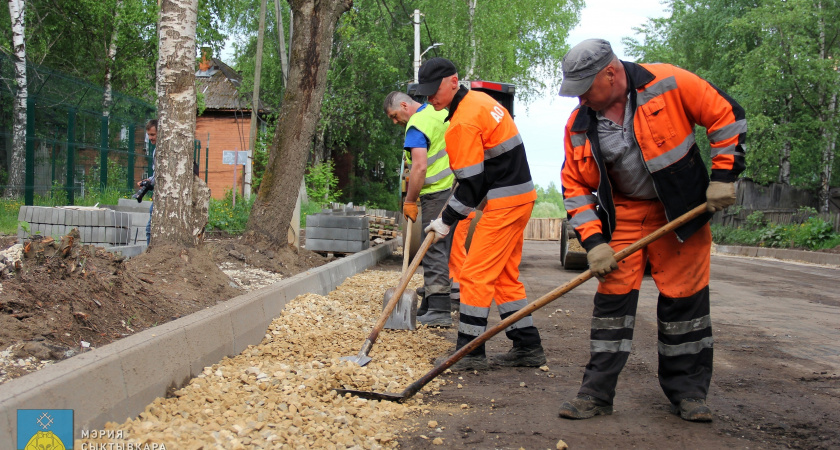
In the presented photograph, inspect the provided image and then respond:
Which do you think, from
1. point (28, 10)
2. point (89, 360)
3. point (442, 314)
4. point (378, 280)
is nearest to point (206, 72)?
point (28, 10)

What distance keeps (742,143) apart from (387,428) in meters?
2.14

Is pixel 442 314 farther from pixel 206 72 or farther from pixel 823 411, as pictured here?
pixel 206 72

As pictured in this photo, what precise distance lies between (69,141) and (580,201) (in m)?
11.6

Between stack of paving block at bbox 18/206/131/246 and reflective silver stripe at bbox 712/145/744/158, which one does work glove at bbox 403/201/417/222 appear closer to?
Result: reflective silver stripe at bbox 712/145/744/158

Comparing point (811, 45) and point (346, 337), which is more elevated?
point (811, 45)

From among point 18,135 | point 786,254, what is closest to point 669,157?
point 18,135

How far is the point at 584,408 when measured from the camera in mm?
3559

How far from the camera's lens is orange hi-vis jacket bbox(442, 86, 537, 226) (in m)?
4.72

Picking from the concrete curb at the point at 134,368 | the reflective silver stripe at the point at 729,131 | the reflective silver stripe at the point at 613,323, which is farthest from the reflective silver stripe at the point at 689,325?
the concrete curb at the point at 134,368

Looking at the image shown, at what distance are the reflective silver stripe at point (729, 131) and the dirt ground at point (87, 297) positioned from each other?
130 inches

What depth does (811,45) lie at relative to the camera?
24.2 meters

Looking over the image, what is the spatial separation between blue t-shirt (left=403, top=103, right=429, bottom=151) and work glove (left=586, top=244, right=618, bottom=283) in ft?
10.3

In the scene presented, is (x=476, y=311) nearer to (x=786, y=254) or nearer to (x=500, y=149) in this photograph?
(x=500, y=149)

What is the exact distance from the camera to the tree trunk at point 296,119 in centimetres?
912
